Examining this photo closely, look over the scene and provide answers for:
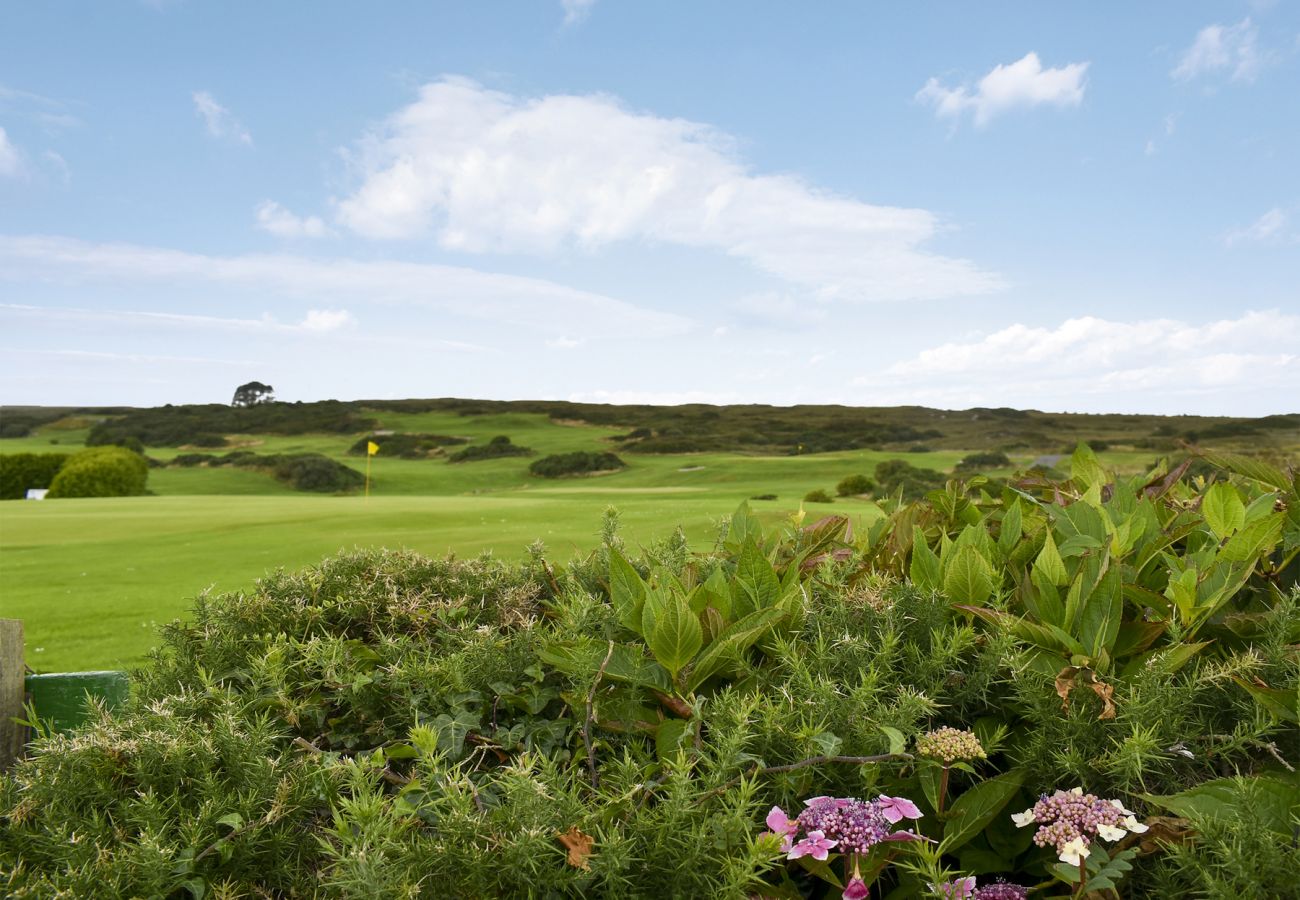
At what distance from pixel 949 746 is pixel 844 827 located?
22 cm

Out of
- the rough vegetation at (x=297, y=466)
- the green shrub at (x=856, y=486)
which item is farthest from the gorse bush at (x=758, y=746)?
the rough vegetation at (x=297, y=466)

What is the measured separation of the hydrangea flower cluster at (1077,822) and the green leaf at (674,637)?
64 centimetres

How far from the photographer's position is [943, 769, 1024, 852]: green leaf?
1441mm

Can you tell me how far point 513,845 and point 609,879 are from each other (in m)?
0.15

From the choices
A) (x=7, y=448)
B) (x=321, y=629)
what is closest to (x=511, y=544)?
(x=321, y=629)

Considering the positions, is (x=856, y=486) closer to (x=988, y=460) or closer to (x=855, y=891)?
(x=988, y=460)

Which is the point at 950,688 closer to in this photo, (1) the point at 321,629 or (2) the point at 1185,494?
(1) the point at 321,629

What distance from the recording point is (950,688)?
1.73 metres

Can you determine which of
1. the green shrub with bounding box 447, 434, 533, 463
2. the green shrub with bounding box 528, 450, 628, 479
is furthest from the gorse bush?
the green shrub with bounding box 447, 434, 533, 463

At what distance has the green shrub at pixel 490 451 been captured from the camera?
4105cm

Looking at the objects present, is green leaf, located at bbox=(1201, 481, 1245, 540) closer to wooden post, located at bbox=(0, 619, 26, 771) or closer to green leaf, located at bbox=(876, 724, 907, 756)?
green leaf, located at bbox=(876, 724, 907, 756)

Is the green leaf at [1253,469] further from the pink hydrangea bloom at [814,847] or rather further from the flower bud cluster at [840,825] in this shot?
the pink hydrangea bloom at [814,847]

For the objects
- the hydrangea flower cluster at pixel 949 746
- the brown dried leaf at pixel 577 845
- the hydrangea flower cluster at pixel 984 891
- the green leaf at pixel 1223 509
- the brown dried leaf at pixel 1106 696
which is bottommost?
the hydrangea flower cluster at pixel 984 891

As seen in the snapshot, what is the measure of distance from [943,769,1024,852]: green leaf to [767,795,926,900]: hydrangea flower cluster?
172 mm
